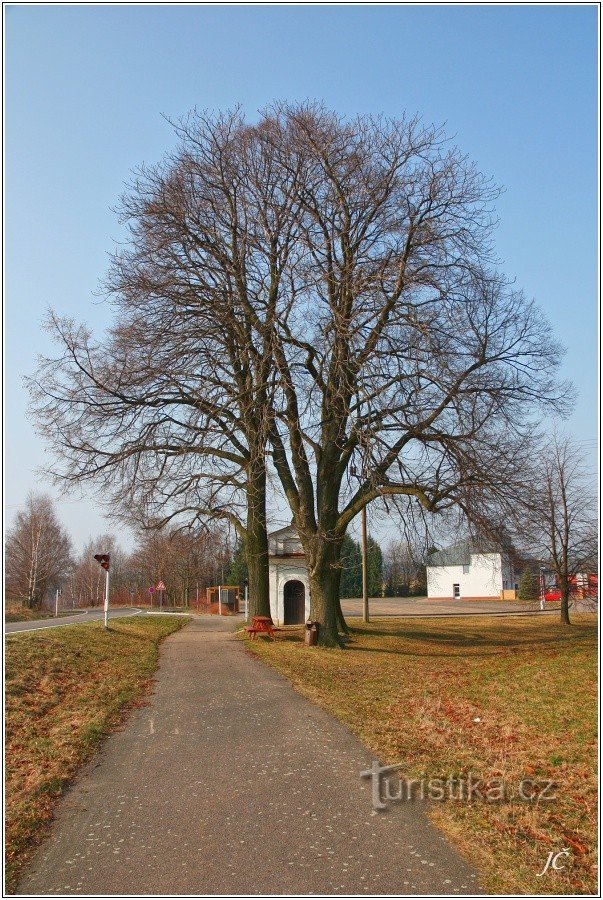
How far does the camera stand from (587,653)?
58.1ft

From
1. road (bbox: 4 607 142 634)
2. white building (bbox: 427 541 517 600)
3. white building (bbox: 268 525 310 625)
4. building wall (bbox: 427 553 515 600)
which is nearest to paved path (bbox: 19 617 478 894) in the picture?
road (bbox: 4 607 142 634)

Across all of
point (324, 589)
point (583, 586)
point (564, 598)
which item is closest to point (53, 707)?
point (324, 589)

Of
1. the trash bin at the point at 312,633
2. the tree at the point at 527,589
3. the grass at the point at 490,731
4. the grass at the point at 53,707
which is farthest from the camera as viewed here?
the tree at the point at 527,589

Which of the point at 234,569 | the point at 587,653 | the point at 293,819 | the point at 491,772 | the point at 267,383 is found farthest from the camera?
the point at 234,569

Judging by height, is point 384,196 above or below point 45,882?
above

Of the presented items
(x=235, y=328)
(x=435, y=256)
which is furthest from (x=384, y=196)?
(x=235, y=328)

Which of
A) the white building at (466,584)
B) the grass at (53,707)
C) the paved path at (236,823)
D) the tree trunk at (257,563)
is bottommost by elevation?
the white building at (466,584)

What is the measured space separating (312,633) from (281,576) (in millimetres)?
12362

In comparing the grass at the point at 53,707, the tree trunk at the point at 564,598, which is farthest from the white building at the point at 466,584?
the grass at the point at 53,707

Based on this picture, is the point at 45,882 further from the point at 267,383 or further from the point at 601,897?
the point at 267,383

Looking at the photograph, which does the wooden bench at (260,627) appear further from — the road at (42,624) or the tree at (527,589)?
the tree at (527,589)

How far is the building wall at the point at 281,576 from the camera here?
34.8 meters

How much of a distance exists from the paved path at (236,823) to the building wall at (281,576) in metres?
24.2

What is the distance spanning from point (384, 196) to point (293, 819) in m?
17.6
